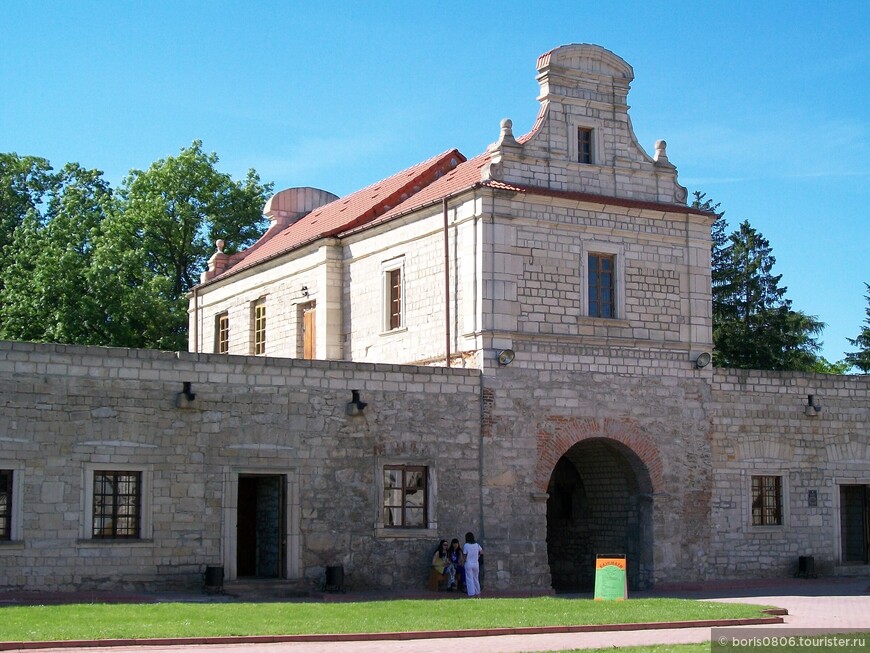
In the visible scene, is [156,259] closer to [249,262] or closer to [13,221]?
[13,221]

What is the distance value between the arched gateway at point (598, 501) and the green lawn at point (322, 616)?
18.6 feet

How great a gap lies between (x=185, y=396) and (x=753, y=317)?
38.1 metres

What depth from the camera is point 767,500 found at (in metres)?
31.3

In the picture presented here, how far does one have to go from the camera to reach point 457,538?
26922mm

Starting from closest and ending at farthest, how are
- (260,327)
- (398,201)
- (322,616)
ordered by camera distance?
(322,616)
(398,201)
(260,327)

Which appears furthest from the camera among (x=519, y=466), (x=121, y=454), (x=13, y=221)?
(x=13, y=221)

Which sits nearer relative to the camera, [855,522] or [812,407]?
[812,407]

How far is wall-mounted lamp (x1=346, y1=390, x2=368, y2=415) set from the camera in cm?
2623

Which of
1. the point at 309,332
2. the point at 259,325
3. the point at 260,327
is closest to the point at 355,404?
the point at 309,332

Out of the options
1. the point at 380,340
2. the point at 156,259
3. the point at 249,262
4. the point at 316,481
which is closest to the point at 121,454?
the point at 316,481

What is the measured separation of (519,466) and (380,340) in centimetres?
545

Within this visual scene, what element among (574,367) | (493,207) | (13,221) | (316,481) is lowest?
(316,481)

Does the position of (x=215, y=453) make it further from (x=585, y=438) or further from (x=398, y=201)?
(x=398, y=201)

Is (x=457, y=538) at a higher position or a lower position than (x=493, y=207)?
lower
